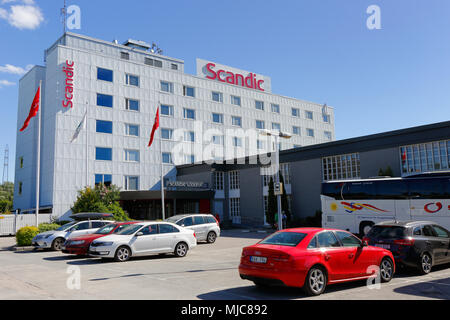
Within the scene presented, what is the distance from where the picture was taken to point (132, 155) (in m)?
41.3

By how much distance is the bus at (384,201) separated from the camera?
18047 mm

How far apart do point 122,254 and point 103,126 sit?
2730cm

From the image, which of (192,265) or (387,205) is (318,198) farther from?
(192,265)

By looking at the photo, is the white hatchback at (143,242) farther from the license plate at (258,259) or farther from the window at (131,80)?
the window at (131,80)

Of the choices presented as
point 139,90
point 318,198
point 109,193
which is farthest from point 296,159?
point 139,90

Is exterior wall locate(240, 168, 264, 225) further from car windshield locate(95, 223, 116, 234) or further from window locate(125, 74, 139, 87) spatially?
car windshield locate(95, 223, 116, 234)

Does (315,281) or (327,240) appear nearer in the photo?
(315,281)

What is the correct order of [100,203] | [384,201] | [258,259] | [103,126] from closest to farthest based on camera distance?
[258,259] → [384,201] → [100,203] → [103,126]

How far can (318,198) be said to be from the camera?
1217 inches

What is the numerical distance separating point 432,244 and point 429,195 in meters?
7.98

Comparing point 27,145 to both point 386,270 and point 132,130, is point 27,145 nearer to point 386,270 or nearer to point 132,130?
point 132,130

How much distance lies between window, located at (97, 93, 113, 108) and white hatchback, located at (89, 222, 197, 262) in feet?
88.1

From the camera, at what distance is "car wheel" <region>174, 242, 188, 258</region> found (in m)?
16.0

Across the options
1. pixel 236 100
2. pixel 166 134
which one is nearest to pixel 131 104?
pixel 166 134
